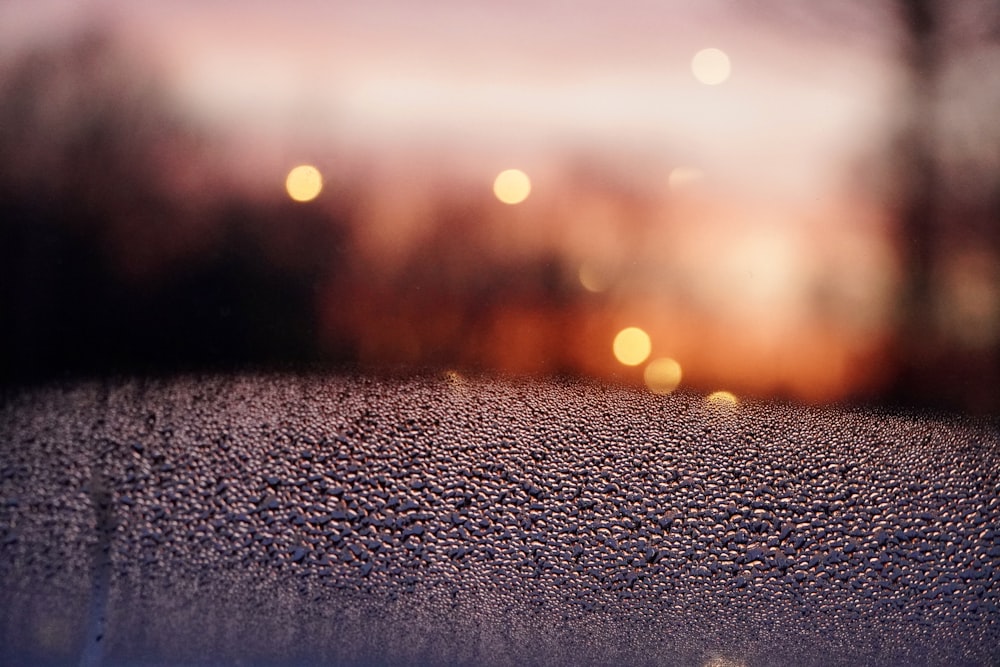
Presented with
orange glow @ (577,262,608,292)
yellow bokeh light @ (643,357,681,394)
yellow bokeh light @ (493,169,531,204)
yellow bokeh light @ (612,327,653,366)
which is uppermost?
yellow bokeh light @ (493,169,531,204)

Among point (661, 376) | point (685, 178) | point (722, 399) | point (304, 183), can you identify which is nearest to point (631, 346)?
point (661, 376)

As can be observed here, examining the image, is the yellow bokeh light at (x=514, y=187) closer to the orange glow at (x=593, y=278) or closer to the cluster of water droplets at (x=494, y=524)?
the orange glow at (x=593, y=278)

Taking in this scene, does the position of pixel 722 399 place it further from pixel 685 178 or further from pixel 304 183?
pixel 304 183

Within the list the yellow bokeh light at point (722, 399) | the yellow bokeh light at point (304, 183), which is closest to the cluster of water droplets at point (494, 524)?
the yellow bokeh light at point (722, 399)

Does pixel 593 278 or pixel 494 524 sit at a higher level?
pixel 593 278

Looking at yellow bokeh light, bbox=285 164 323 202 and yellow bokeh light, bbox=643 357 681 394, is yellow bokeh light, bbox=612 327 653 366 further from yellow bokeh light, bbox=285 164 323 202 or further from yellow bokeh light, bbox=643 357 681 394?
yellow bokeh light, bbox=285 164 323 202

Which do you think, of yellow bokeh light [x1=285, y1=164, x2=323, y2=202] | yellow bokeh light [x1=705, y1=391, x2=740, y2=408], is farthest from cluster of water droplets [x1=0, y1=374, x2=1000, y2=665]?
yellow bokeh light [x1=285, y1=164, x2=323, y2=202]

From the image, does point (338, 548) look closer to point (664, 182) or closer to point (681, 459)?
point (681, 459)
